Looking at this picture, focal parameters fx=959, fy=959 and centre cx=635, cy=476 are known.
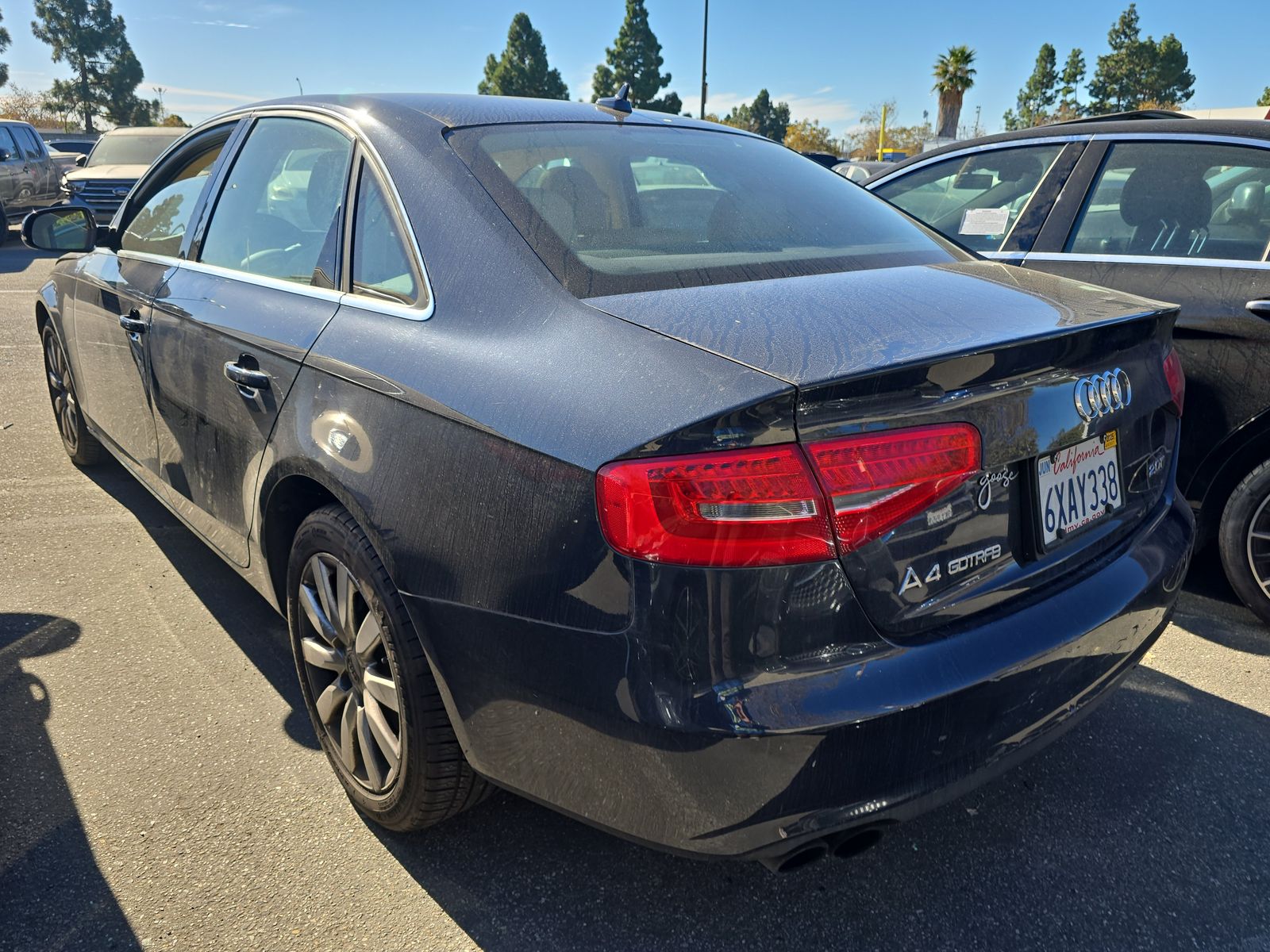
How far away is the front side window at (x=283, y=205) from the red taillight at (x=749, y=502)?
1.21 meters

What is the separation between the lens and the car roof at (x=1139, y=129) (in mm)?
3301

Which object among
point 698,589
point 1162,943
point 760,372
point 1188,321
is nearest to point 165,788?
point 698,589

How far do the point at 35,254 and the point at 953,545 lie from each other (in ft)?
55.0

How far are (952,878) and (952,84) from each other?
50287mm

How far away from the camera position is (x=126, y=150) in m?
15.4

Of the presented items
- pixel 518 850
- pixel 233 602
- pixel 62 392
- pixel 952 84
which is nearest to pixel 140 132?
pixel 62 392

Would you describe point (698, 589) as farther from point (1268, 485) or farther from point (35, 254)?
point (35, 254)

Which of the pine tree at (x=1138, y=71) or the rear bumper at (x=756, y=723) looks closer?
the rear bumper at (x=756, y=723)

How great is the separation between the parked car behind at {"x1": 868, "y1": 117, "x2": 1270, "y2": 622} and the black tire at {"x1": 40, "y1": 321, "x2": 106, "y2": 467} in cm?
409

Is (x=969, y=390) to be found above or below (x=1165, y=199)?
below

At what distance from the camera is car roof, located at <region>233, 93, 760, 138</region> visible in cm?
235

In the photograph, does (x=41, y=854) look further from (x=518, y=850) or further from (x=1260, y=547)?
(x=1260, y=547)

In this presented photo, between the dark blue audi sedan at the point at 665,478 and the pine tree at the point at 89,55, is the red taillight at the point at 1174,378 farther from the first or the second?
the pine tree at the point at 89,55

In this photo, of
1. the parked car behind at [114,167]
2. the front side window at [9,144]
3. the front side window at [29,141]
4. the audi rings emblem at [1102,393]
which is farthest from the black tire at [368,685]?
the front side window at [29,141]
